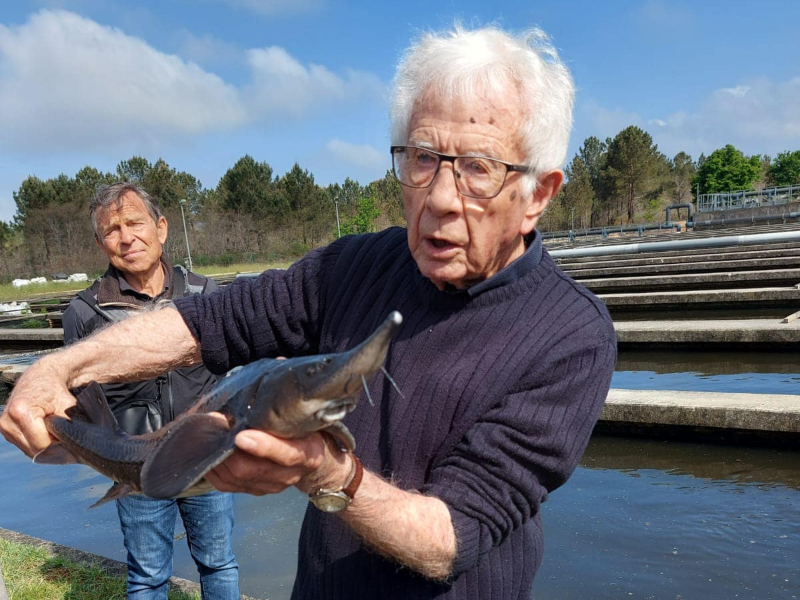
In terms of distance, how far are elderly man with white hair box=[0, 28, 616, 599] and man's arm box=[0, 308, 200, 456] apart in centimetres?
10

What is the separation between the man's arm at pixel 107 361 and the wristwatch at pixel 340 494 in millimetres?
1143

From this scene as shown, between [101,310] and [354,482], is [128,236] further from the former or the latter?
[354,482]

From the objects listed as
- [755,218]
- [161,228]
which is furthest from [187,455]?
[755,218]

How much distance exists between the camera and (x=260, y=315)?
252 cm

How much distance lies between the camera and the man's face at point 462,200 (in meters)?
1.95

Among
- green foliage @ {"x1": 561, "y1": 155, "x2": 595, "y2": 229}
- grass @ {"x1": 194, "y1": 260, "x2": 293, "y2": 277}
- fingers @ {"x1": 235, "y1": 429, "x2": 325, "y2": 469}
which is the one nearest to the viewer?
fingers @ {"x1": 235, "y1": 429, "x2": 325, "y2": 469}

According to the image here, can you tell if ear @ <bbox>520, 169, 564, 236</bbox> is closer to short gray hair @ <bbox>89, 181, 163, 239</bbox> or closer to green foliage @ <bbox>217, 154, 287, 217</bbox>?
short gray hair @ <bbox>89, 181, 163, 239</bbox>

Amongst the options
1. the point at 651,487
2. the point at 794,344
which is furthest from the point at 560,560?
the point at 794,344

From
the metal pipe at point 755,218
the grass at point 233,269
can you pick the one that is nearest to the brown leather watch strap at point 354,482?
the metal pipe at point 755,218

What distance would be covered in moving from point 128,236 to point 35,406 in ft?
6.83

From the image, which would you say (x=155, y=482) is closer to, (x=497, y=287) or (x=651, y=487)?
(x=497, y=287)

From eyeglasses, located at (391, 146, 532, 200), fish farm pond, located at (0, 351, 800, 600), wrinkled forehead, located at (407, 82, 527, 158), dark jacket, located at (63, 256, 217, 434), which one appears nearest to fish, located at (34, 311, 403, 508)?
eyeglasses, located at (391, 146, 532, 200)

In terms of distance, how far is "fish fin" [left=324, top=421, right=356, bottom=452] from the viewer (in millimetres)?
1454

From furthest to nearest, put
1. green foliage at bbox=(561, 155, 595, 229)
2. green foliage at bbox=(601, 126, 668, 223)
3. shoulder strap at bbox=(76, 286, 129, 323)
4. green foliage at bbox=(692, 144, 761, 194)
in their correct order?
green foliage at bbox=(692, 144, 761, 194) → green foliage at bbox=(601, 126, 668, 223) → green foliage at bbox=(561, 155, 595, 229) → shoulder strap at bbox=(76, 286, 129, 323)
